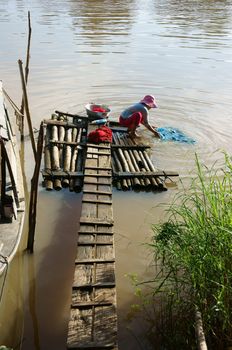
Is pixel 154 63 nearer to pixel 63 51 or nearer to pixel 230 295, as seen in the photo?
pixel 63 51

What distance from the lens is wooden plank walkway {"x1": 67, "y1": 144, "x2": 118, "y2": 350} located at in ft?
12.2

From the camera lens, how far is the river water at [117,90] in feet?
16.5

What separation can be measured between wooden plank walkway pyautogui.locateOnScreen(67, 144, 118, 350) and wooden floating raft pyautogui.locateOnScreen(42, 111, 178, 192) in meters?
0.69

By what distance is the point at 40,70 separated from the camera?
1502cm

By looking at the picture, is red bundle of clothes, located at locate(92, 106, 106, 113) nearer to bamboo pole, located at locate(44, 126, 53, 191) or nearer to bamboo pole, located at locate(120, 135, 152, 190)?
bamboo pole, located at locate(120, 135, 152, 190)

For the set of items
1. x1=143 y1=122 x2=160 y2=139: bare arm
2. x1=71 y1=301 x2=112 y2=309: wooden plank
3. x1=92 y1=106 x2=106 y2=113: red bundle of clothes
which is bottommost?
x1=71 y1=301 x2=112 y2=309: wooden plank

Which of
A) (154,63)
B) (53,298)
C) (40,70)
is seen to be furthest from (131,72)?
(53,298)

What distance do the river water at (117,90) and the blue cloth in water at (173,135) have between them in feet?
0.72

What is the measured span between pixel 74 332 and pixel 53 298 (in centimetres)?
132

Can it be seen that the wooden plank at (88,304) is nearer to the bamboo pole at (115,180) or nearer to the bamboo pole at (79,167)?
the bamboo pole at (79,167)

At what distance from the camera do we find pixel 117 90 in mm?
13500

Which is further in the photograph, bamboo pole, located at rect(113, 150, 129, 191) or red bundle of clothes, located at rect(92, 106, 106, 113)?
red bundle of clothes, located at rect(92, 106, 106, 113)

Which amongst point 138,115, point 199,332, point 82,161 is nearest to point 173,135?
point 138,115

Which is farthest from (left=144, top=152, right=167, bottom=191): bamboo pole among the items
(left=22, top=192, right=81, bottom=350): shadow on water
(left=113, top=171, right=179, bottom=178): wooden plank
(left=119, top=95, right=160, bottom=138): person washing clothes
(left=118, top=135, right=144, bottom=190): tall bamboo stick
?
(left=22, top=192, right=81, bottom=350): shadow on water
